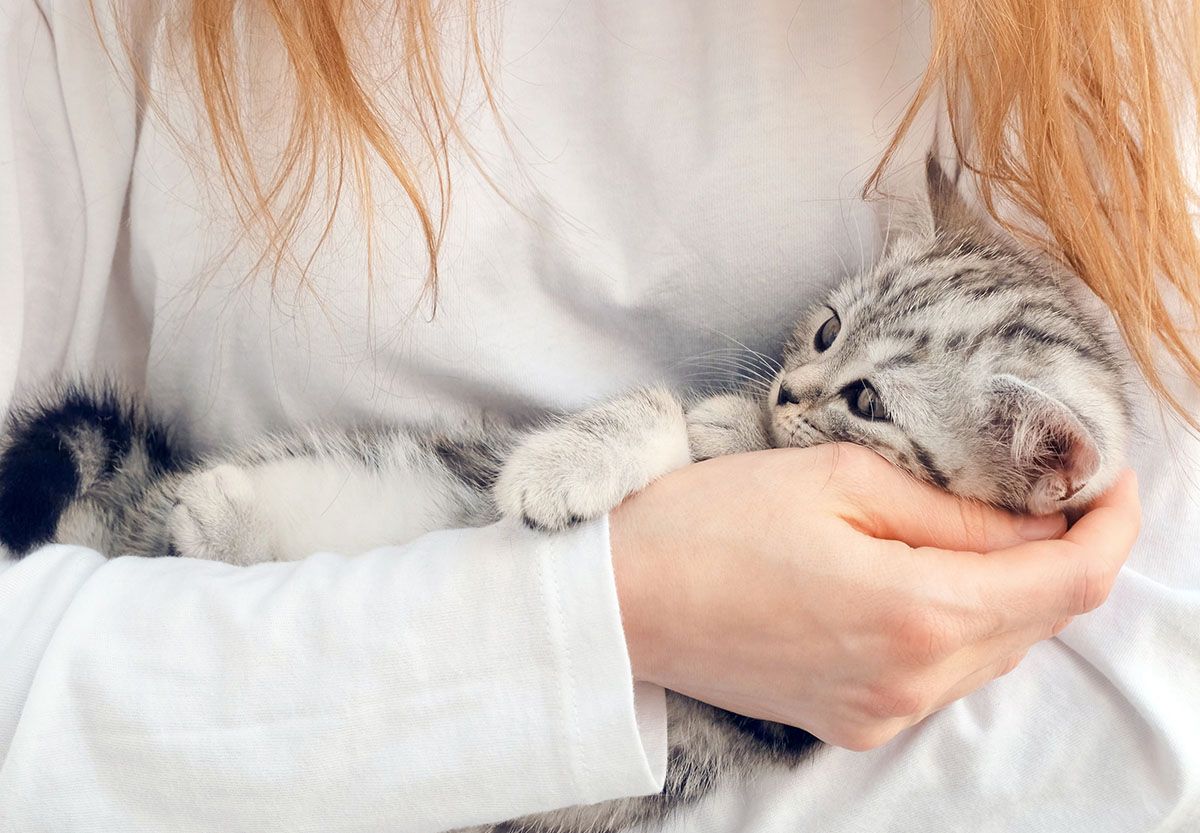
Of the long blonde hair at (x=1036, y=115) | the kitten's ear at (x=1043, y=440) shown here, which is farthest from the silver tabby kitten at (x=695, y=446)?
the long blonde hair at (x=1036, y=115)

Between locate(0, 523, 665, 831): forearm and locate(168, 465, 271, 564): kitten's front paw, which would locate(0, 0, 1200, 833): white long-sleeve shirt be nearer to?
locate(0, 523, 665, 831): forearm

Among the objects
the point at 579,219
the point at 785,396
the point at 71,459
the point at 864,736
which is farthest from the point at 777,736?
the point at 71,459

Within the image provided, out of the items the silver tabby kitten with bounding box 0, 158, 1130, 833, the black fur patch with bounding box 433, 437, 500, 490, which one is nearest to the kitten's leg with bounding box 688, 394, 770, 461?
the silver tabby kitten with bounding box 0, 158, 1130, 833

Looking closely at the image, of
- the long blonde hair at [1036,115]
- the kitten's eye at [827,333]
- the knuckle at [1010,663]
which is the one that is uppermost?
the long blonde hair at [1036,115]

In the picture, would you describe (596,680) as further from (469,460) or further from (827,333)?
(827,333)

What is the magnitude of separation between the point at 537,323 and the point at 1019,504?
55 cm

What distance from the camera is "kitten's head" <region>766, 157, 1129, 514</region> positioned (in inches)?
34.5

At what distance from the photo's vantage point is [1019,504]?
0.93 m

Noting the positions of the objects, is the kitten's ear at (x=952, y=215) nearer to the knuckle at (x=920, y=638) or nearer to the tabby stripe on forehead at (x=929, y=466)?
the tabby stripe on forehead at (x=929, y=466)

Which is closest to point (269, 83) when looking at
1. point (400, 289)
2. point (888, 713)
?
point (400, 289)

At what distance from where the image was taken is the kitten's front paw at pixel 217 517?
1049 millimetres

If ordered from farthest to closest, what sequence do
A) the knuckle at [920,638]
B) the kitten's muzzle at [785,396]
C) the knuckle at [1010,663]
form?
the kitten's muzzle at [785,396], the knuckle at [1010,663], the knuckle at [920,638]

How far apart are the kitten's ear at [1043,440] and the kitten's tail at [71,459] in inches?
38.9

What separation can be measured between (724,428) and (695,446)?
0.14ft
